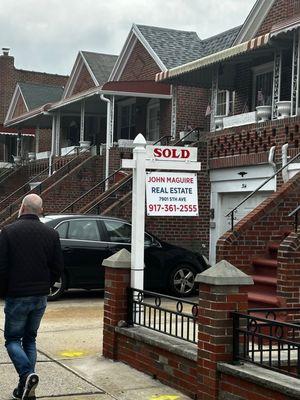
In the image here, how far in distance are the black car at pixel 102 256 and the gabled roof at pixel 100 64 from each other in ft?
51.7

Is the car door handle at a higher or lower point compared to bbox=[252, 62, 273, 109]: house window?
lower

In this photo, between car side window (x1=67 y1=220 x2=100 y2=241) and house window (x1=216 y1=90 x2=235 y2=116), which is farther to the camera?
house window (x1=216 y1=90 x2=235 y2=116)

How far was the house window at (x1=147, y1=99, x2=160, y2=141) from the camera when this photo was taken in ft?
79.1

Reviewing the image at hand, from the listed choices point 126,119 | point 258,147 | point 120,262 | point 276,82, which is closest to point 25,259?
point 120,262

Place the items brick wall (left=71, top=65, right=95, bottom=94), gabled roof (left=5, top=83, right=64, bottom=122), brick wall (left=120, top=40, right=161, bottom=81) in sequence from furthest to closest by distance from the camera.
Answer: gabled roof (left=5, top=83, right=64, bottom=122), brick wall (left=71, top=65, right=95, bottom=94), brick wall (left=120, top=40, right=161, bottom=81)

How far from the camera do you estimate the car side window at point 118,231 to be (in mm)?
13375

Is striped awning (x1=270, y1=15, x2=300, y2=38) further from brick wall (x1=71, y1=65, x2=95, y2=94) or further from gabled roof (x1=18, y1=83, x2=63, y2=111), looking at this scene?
gabled roof (x1=18, y1=83, x2=63, y2=111)

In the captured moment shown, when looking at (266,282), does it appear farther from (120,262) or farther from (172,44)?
(172,44)

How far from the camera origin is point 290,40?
1452 centimetres

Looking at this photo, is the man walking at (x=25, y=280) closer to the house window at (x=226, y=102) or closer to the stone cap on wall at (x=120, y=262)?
the stone cap on wall at (x=120, y=262)

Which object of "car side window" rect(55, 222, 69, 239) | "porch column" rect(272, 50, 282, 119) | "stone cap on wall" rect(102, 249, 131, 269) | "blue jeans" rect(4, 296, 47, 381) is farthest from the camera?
"porch column" rect(272, 50, 282, 119)

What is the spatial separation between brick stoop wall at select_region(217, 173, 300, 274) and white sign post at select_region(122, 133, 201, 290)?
1.37 meters

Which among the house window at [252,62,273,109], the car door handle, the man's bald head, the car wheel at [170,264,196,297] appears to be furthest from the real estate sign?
the house window at [252,62,273,109]

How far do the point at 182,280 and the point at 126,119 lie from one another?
43.5ft
